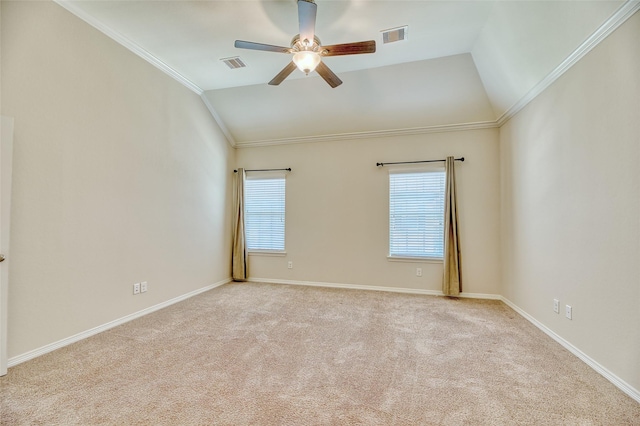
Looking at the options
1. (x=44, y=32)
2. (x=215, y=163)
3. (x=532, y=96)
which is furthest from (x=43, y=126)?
(x=532, y=96)

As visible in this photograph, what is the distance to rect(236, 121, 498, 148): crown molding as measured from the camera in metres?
4.30

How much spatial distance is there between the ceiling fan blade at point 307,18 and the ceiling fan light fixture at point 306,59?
100mm

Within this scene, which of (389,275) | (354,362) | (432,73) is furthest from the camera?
(389,275)

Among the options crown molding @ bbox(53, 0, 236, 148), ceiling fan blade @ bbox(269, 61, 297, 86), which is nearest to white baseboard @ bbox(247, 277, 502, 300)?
crown molding @ bbox(53, 0, 236, 148)

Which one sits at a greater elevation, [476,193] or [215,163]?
[215,163]

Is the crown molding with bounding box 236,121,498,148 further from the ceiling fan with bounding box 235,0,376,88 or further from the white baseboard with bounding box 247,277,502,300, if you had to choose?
the white baseboard with bounding box 247,277,502,300

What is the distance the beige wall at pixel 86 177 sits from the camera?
7.50ft

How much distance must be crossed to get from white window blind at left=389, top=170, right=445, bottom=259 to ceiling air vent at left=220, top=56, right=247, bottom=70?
2830mm

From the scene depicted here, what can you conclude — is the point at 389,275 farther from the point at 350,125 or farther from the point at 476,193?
the point at 350,125

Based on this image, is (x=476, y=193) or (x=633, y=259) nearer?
(x=633, y=259)

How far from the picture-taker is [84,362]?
230cm

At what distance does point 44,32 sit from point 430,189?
4.91 meters

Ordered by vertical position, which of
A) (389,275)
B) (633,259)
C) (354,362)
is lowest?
(354,362)

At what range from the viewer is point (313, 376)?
212 centimetres
